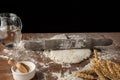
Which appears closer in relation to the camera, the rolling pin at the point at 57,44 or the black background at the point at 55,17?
the rolling pin at the point at 57,44

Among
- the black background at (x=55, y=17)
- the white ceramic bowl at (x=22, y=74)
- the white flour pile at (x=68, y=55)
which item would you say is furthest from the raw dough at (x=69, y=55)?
the black background at (x=55, y=17)

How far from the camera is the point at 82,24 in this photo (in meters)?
2.30

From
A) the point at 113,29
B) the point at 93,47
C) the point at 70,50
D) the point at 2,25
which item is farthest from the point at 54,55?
the point at 113,29

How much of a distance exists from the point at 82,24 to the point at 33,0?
0.49m

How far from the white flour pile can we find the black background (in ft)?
3.36

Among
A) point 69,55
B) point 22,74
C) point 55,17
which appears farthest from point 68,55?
point 55,17

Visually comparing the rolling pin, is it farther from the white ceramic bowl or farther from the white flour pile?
the white ceramic bowl

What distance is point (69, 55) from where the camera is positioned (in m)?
1.21

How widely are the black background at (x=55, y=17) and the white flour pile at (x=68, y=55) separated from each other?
1.02 metres

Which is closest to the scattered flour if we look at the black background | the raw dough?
the raw dough

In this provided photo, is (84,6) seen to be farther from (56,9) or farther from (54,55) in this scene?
(54,55)

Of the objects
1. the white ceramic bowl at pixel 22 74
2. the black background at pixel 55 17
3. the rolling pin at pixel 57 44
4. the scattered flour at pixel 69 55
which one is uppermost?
the black background at pixel 55 17

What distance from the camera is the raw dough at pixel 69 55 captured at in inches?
46.4

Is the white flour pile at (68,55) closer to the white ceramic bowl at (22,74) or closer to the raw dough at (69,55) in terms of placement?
the raw dough at (69,55)
